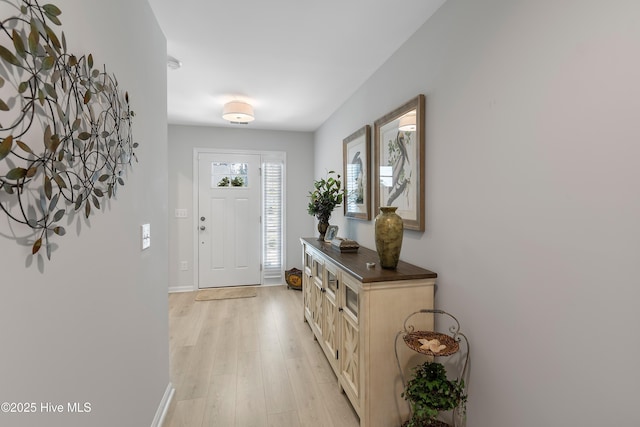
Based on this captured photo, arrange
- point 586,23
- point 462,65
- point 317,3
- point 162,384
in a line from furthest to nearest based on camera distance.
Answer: point 162,384, point 317,3, point 462,65, point 586,23

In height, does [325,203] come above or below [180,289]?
above

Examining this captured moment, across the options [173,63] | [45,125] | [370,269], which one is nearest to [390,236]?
[370,269]

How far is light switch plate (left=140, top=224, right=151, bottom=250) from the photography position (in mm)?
1642

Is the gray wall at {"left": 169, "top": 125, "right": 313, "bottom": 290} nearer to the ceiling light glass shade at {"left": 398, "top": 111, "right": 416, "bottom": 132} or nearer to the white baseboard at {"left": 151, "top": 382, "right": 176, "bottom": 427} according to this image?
the white baseboard at {"left": 151, "top": 382, "right": 176, "bottom": 427}

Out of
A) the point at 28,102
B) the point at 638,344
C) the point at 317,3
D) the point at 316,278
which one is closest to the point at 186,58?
the point at 317,3

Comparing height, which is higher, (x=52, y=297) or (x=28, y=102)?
(x=28, y=102)

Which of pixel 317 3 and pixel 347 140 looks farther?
pixel 347 140

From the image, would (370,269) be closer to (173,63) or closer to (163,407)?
(163,407)

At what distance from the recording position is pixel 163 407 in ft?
6.40

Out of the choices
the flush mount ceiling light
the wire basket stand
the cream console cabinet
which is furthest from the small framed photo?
the flush mount ceiling light

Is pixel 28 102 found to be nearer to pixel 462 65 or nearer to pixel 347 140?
pixel 462 65

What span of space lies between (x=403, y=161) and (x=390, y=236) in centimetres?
60

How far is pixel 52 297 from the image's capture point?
0.89m

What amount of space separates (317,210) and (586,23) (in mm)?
2580
